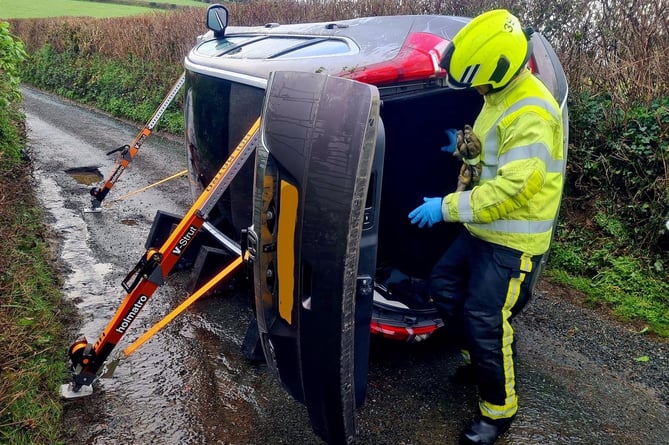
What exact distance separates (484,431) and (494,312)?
632mm

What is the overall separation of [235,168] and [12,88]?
4.49 metres

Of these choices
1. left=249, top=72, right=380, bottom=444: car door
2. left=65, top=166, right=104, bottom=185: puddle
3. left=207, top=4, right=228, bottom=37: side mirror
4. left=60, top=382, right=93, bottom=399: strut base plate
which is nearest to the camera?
left=249, top=72, right=380, bottom=444: car door

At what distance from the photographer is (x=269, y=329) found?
2086mm

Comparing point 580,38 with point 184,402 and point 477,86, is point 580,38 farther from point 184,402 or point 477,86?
point 184,402

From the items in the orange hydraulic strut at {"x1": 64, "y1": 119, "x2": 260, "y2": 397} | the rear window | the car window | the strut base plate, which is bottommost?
the strut base plate

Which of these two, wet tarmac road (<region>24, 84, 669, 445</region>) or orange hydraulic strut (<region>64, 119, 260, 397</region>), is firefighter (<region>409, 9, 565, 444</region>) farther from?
orange hydraulic strut (<region>64, 119, 260, 397</region>)

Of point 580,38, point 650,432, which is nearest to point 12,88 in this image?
point 580,38

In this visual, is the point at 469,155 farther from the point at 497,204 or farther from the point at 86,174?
the point at 86,174

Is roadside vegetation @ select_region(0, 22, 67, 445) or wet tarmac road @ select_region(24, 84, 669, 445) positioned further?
wet tarmac road @ select_region(24, 84, 669, 445)

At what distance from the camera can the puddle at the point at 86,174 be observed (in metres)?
7.36

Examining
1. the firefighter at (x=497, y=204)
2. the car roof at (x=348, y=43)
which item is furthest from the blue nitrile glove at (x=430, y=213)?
the car roof at (x=348, y=43)

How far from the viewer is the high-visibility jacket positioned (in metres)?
2.22

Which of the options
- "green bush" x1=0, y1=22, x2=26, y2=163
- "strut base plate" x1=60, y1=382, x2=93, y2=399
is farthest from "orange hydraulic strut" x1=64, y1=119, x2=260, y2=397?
"green bush" x1=0, y1=22, x2=26, y2=163

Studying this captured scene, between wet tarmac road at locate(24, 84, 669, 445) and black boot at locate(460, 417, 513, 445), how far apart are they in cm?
8
